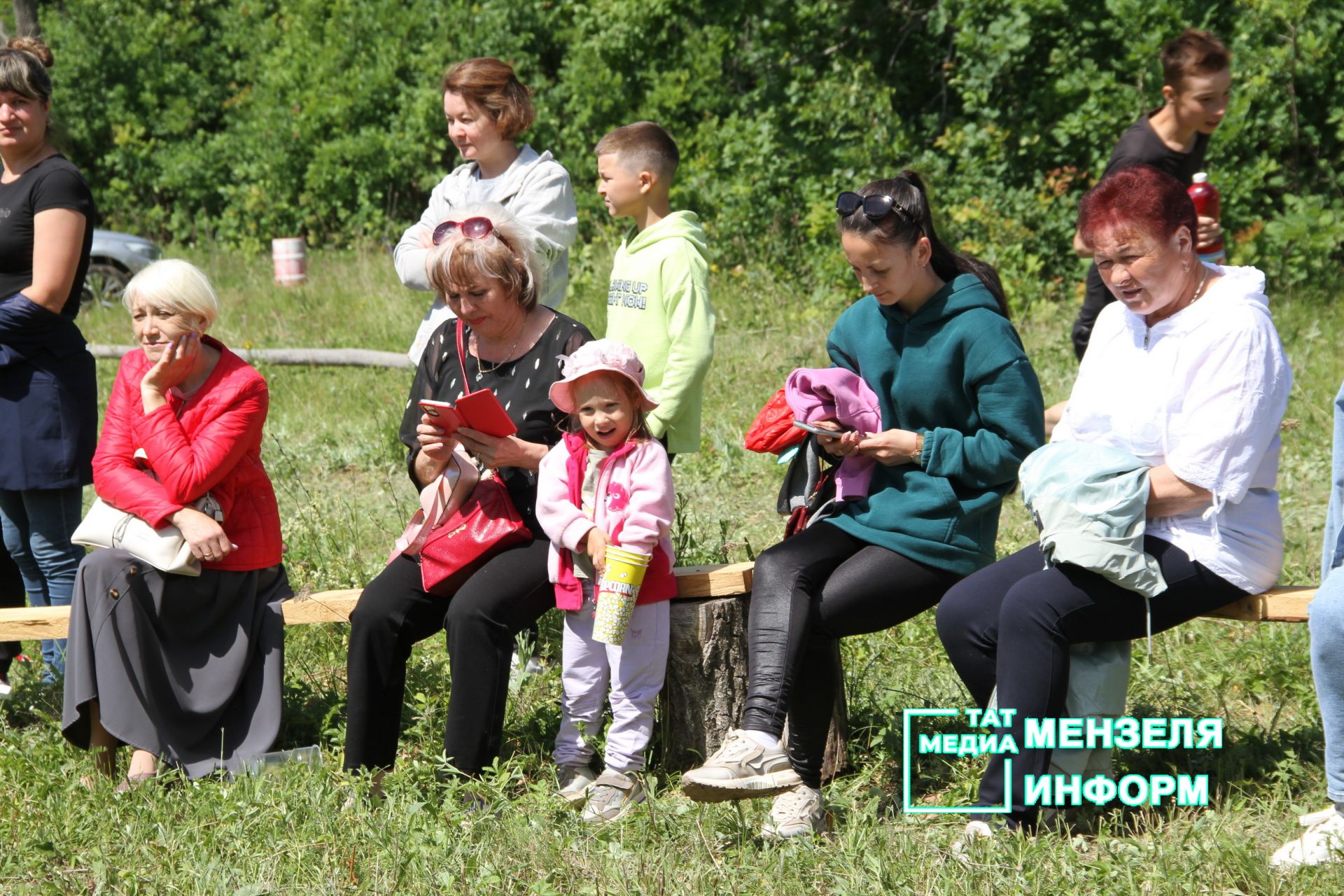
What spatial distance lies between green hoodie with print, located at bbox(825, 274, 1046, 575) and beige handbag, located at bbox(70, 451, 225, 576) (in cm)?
191

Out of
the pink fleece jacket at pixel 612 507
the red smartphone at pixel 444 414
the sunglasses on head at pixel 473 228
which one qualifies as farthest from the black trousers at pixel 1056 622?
the sunglasses on head at pixel 473 228

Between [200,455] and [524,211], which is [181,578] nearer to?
[200,455]

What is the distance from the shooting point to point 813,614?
140 inches

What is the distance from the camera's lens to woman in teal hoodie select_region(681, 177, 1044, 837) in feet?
11.5

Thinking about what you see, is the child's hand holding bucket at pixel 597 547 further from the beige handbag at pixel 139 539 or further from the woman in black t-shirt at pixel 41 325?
the woman in black t-shirt at pixel 41 325

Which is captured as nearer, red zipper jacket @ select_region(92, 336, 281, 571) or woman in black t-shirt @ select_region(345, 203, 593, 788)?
woman in black t-shirt @ select_region(345, 203, 593, 788)

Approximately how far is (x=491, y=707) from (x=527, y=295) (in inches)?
48.6

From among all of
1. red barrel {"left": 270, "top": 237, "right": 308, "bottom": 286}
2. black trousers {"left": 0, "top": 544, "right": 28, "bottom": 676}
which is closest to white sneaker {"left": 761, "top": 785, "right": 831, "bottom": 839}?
black trousers {"left": 0, "top": 544, "right": 28, "bottom": 676}

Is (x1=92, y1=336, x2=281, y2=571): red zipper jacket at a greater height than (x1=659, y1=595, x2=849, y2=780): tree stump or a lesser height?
greater

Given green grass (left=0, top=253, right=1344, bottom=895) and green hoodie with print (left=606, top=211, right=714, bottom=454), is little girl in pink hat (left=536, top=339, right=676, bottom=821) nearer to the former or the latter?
green grass (left=0, top=253, right=1344, bottom=895)

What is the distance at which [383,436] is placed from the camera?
A: 7617 mm

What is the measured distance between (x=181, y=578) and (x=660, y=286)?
1.74 metres

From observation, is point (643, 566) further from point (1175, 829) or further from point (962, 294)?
point (1175, 829)

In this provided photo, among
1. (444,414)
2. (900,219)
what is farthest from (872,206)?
(444,414)
